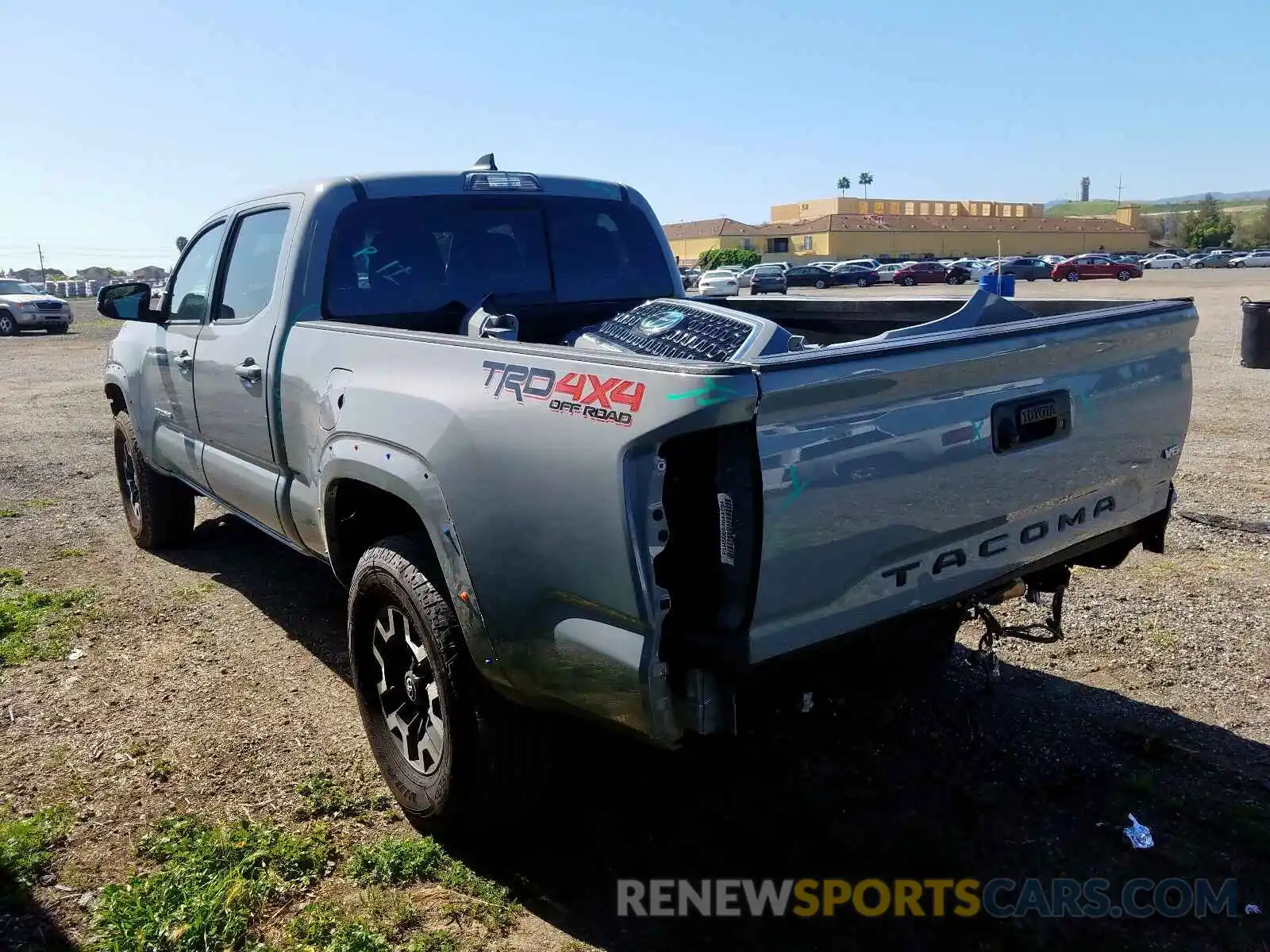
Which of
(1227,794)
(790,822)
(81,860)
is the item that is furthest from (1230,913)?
(81,860)

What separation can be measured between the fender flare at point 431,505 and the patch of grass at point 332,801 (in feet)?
3.23

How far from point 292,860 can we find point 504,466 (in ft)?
4.84

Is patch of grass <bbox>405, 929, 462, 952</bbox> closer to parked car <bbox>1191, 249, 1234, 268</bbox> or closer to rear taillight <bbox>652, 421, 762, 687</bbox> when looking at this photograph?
rear taillight <bbox>652, 421, 762, 687</bbox>

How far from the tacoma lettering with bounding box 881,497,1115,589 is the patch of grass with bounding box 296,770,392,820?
76.2 inches

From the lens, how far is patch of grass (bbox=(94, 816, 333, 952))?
9.39 ft

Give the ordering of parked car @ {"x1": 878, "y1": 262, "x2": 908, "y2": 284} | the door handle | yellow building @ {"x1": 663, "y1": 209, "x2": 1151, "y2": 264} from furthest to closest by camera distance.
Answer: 1. yellow building @ {"x1": 663, "y1": 209, "x2": 1151, "y2": 264}
2. parked car @ {"x1": 878, "y1": 262, "x2": 908, "y2": 284}
3. the door handle

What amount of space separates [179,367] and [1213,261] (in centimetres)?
8560

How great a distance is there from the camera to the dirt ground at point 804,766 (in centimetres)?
303

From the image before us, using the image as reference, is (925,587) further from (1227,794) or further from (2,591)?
(2,591)

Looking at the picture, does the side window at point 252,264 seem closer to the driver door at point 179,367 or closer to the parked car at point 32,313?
the driver door at point 179,367

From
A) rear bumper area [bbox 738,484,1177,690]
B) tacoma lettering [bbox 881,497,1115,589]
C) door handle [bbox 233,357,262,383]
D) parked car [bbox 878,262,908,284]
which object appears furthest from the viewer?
parked car [bbox 878,262,908,284]

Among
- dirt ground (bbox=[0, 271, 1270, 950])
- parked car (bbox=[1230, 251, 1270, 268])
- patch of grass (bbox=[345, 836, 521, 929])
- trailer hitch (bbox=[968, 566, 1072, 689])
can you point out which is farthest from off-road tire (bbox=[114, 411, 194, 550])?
parked car (bbox=[1230, 251, 1270, 268])

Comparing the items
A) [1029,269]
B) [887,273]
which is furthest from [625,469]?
[887,273]

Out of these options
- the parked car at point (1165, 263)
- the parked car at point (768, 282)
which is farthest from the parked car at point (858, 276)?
the parked car at point (1165, 263)
